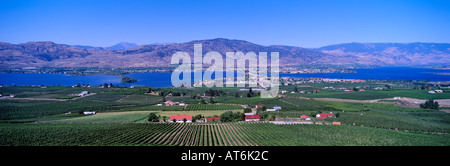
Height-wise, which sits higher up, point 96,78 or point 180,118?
point 96,78

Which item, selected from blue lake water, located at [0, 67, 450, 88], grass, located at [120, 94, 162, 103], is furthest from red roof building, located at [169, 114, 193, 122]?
blue lake water, located at [0, 67, 450, 88]

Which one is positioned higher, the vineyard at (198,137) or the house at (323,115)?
the vineyard at (198,137)

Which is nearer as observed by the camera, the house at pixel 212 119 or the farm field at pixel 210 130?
the farm field at pixel 210 130

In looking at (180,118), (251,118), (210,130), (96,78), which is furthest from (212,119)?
(96,78)

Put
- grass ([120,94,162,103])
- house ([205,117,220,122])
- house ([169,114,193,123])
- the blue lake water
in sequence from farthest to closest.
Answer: the blue lake water
grass ([120,94,162,103])
house ([205,117,220,122])
house ([169,114,193,123])

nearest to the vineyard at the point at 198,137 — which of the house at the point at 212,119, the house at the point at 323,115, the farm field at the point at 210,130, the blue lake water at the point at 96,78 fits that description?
the farm field at the point at 210,130

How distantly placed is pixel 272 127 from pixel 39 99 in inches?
1617

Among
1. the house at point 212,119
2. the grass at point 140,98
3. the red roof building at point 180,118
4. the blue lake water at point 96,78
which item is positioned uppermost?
the blue lake water at point 96,78

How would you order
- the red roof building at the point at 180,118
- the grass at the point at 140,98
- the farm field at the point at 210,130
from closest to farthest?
the farm field at the point at 210,130
the red roof building at the point at 180,118
the grass at the point at 140,98

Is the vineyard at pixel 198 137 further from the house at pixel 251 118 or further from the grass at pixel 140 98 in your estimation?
the grass at pixel 140 98

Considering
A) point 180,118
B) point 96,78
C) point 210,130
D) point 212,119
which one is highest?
point 96,78

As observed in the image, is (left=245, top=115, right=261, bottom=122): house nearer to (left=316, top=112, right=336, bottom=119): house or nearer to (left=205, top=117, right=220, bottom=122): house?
(left=205, top=117, right=220, bottom=122): house

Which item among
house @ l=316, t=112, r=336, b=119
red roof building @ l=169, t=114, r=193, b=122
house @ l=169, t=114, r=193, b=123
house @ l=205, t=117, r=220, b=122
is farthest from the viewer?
house @ l=316, t=112, r=336, b=119

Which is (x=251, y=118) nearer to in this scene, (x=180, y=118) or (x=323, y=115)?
(x=180, y=118)
